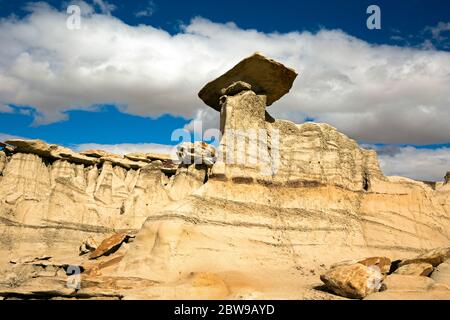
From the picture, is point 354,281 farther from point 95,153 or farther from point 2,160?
point 95,153

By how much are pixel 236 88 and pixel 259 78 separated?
952 millimetres

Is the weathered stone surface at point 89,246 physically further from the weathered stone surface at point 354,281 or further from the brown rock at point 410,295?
the brown rock at point 410,295

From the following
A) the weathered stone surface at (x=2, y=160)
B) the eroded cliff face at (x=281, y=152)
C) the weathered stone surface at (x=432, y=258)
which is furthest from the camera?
the weathered stone surface at (x=2, y=160)

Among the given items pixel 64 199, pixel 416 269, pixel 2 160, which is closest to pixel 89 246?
pixel 64 199

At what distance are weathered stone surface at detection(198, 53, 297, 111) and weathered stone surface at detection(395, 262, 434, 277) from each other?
7665mm

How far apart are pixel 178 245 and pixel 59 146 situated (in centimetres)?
1999

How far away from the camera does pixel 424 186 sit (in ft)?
62.6

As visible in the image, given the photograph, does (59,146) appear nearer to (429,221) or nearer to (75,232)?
Result: (75,232)

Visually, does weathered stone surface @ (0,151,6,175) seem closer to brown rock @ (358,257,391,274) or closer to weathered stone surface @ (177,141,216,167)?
weathered stone surface @ (177,141,216,167)

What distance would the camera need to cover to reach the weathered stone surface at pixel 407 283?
12068 mm

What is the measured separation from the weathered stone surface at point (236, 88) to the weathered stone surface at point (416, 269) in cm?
795

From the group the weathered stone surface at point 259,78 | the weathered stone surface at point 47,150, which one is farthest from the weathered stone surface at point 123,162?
the weathered stone surface at point 259,78

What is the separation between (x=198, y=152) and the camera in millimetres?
25891
